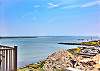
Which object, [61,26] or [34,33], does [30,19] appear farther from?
[61,26]

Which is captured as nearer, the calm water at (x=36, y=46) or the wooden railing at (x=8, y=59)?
the calm water at (x=36, y=46)

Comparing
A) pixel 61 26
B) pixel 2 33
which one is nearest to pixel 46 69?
pixel 61 26

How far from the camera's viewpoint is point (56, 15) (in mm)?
4398

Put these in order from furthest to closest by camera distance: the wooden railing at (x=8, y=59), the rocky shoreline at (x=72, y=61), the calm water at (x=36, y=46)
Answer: the wooden railing at (x=8, y=59) → the calm water at (x=36, y=46) → the rocky shoreline at (x=72, y=61)

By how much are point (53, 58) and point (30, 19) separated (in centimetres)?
84

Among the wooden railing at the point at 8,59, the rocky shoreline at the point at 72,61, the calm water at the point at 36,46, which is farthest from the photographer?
the wooden railing at the point at 8,59

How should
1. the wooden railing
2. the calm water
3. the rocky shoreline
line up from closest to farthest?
the rocky shoreline
the calm water
the wooden railing

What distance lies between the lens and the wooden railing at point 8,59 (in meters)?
4.53

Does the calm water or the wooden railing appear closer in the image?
the calm water

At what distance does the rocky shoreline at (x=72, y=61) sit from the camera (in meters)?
4.17

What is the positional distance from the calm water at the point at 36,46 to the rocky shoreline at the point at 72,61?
3.6 inches

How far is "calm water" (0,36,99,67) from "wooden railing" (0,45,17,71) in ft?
0.31

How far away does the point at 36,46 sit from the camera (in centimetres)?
437

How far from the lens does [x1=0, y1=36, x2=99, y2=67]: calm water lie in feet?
14.1
